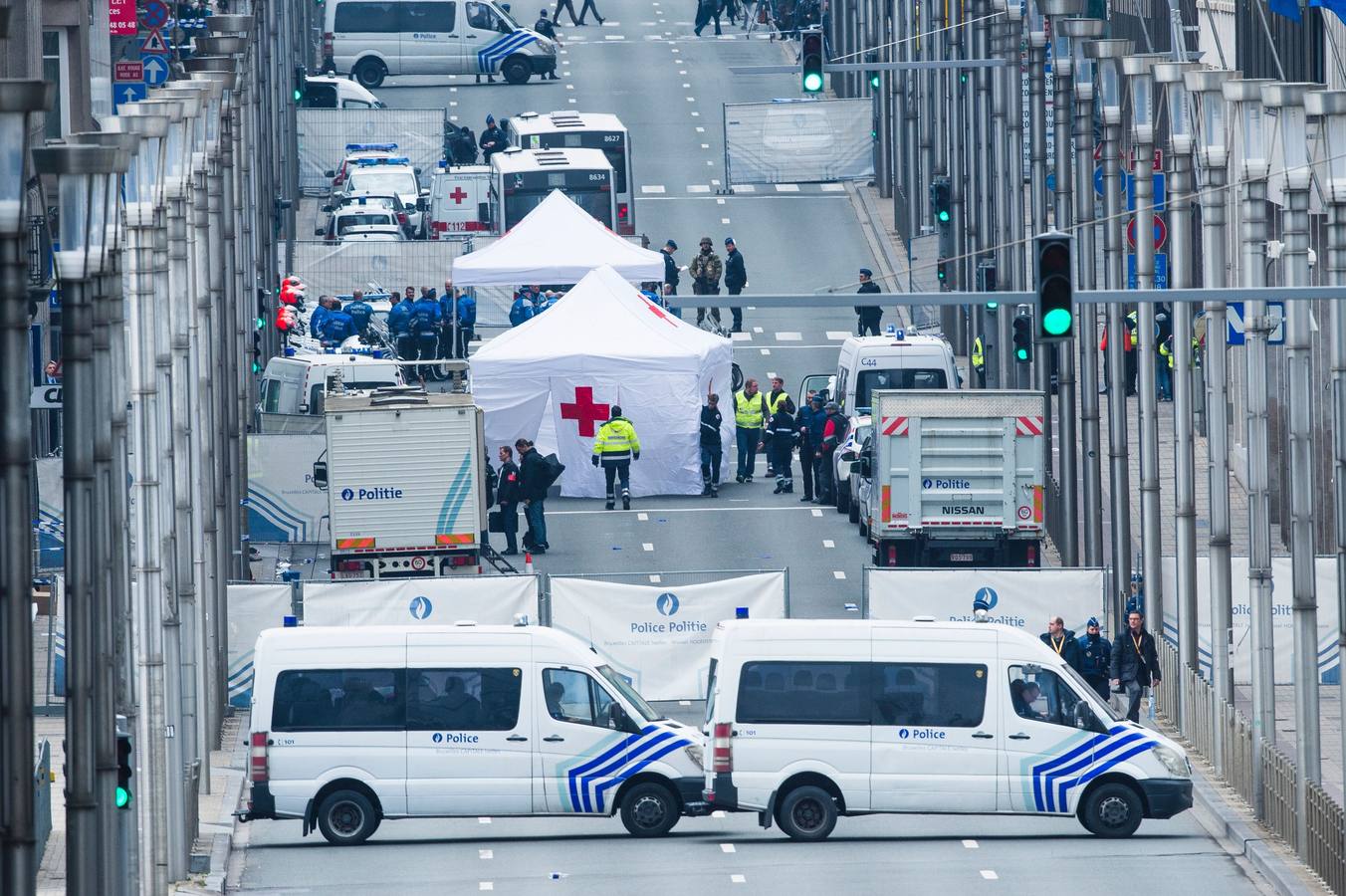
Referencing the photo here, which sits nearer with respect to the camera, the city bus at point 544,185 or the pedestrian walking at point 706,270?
the pedestrian walking at point 706,270

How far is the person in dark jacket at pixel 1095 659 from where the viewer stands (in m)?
31.0

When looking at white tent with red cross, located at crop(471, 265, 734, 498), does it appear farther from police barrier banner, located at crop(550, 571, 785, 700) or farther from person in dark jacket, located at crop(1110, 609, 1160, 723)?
person in dark jacket, located at crop(1110, 609, 1160, 723)

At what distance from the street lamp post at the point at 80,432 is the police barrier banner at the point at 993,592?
18143mm

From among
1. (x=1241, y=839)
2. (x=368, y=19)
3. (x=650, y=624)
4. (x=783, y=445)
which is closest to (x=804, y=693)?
(x=1241, y=839)

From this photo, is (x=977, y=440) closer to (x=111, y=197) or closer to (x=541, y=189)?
(x=111, y=197)

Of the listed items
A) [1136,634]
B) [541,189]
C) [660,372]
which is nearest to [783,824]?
[1136,634]

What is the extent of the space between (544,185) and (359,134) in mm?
13296

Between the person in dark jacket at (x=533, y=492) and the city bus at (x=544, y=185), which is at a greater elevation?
the city bus at (x=544, y=185)

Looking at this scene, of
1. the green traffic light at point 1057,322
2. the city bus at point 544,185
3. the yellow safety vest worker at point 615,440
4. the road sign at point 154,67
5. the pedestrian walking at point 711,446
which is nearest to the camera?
the green traffic light at point 1057,322

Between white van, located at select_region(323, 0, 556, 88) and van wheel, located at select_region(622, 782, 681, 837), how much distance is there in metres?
62.2

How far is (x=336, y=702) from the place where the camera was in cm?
2617

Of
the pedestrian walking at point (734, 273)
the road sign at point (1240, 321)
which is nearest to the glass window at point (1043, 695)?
the road sign at point (1240, 321)

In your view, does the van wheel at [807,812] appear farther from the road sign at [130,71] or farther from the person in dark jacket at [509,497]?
the road sign at [130,71]

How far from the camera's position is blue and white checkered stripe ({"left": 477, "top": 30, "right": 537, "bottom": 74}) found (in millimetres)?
87625
